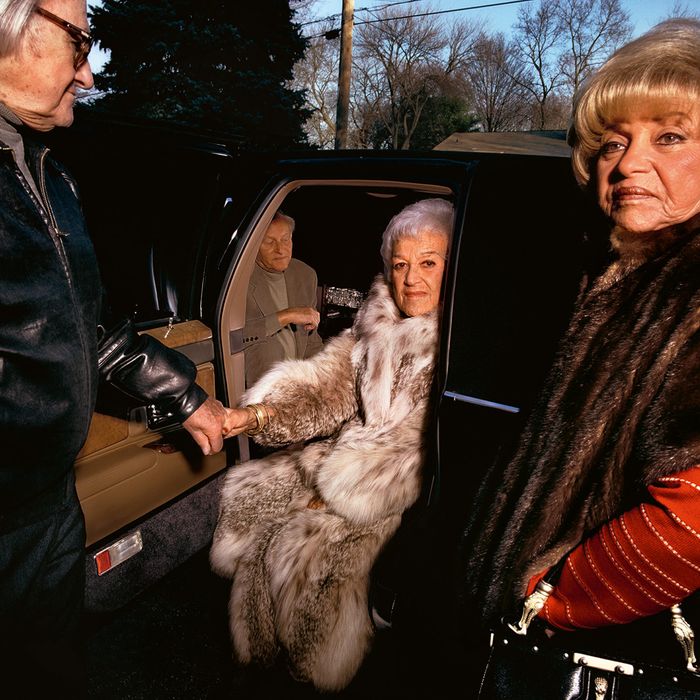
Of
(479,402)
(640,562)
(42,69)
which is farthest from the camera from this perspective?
(479,402)

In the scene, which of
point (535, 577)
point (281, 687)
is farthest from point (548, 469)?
point (281, 687)

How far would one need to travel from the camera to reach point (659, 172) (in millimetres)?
1083

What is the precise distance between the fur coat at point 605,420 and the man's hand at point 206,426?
1013 mm

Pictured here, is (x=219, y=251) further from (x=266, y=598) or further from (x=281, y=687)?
(x=281, y=687)

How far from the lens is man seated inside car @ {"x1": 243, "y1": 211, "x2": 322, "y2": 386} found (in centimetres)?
350

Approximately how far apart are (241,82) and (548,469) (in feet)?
48.6

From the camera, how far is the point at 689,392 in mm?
913

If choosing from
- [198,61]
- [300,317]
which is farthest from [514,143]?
[300,317]

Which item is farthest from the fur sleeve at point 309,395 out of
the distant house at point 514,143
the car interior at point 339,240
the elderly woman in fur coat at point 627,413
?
the distant house at point 514,143

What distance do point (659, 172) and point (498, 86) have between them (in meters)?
32.7

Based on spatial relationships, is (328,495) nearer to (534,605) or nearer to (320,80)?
(534,605)

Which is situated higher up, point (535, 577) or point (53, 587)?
point (535, 577)

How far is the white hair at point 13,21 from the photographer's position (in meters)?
1.11

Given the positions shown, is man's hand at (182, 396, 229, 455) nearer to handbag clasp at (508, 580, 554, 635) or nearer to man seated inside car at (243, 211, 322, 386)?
handbag clasp at (508, 580, 554, 635)
